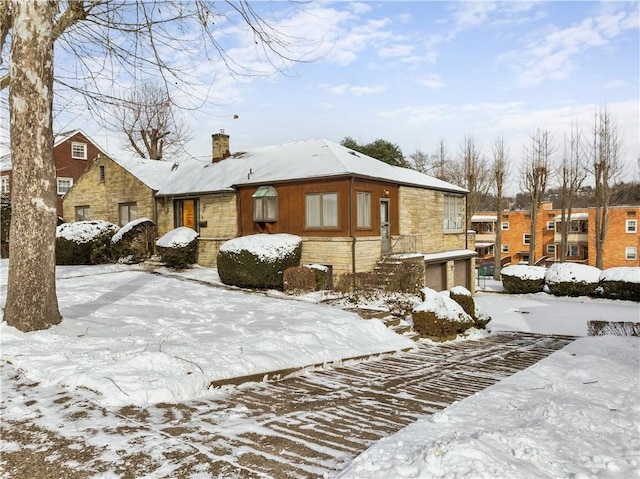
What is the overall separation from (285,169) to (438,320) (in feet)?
35.0

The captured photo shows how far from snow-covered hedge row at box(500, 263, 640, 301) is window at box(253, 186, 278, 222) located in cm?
1508

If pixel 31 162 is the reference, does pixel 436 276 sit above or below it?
below

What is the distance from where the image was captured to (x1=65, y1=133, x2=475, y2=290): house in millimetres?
17703

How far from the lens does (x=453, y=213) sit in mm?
25109

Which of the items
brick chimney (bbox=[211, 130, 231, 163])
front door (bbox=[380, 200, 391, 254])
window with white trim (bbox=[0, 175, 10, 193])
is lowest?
front door (bbox=[380, 200, 391, 254])

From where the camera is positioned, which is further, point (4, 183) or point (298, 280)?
point (4, 183)

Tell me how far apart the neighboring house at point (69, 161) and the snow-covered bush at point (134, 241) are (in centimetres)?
1543

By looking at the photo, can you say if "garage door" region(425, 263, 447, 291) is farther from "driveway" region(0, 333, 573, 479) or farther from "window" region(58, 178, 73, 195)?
"window" region(58, 178, 73, 195)

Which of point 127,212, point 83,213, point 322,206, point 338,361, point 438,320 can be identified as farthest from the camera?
point 83,213

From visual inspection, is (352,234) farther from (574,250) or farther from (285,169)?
(574,250)

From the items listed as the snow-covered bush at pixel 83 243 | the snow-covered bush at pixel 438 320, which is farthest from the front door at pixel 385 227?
the snow-covered bush at pixel 83 243

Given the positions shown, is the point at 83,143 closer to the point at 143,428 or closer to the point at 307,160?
the point at 307,160

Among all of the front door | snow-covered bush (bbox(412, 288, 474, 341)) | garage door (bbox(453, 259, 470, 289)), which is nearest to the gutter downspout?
the front door

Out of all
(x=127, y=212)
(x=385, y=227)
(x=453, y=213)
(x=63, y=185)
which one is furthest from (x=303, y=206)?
(x=63, y=185)
